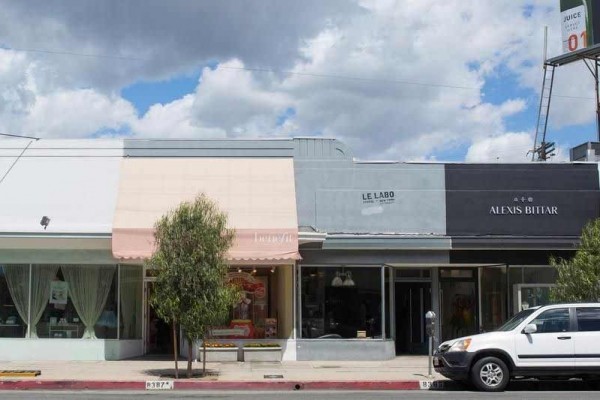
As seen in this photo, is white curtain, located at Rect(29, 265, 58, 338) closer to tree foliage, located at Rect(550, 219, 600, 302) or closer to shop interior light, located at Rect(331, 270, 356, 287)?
shop interior light, located at Rect(331, 270, 356, 287)

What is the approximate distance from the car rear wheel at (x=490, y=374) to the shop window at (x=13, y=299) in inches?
467

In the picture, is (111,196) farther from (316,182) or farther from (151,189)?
(316,182)

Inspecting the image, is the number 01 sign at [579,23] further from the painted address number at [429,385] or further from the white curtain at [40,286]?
the white curtain at [40,286]

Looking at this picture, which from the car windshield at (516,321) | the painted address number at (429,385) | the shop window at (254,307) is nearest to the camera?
the car windshield at (516,321)

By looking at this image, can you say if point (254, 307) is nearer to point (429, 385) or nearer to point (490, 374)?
point (429, 385)

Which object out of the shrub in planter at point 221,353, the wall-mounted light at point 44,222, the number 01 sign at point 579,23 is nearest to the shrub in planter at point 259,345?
the shrub in planter at point 221,353

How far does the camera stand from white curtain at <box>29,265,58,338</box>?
1936 centimetres

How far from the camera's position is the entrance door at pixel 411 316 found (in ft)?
70.0

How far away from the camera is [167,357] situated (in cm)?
1991

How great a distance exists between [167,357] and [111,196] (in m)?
4.61

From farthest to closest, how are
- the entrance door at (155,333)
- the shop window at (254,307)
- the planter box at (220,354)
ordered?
the entrance door at (155,333) < the shop window at (254,307) < the planter box at (220,354)

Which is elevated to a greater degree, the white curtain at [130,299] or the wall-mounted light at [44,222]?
the wall-mounted light at [44,222]

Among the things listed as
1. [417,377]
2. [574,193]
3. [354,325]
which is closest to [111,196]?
[354,325]

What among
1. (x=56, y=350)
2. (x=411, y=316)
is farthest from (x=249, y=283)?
(x=56, y=350)
